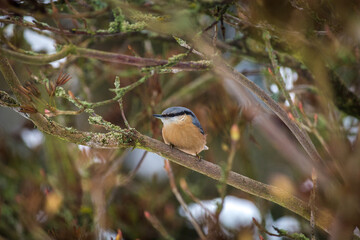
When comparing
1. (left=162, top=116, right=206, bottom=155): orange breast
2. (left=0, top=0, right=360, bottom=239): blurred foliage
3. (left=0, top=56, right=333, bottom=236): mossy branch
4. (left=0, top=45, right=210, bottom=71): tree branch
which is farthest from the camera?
(left=162, top=116, right=206, bottom=155): orange breast

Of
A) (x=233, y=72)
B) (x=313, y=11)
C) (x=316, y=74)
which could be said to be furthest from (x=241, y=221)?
(x=313, y=11)

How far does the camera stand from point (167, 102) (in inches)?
131

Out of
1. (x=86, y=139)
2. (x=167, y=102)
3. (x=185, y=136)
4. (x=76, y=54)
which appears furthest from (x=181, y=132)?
(x=167, y=102)

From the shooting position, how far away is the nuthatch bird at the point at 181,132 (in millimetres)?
2186

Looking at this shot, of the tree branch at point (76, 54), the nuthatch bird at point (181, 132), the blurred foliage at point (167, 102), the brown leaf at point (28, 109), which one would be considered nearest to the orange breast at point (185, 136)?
the nuthatch bird at point (181, 132)

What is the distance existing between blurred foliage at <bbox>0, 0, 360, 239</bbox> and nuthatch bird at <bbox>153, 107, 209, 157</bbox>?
0.97ft

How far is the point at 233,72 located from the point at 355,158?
776mm

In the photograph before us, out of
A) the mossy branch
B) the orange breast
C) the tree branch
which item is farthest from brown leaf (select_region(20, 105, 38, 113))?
the orange breast

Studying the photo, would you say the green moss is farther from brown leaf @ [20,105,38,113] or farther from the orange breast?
the orange breast

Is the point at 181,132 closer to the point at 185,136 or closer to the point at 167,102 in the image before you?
the point at 185,136

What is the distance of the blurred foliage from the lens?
57.2 inches

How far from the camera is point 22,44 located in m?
2.82

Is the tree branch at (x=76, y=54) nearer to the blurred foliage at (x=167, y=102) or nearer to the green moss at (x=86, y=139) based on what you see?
the blurred foliage at (x=167, y=102)

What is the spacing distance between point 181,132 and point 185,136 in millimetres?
37
